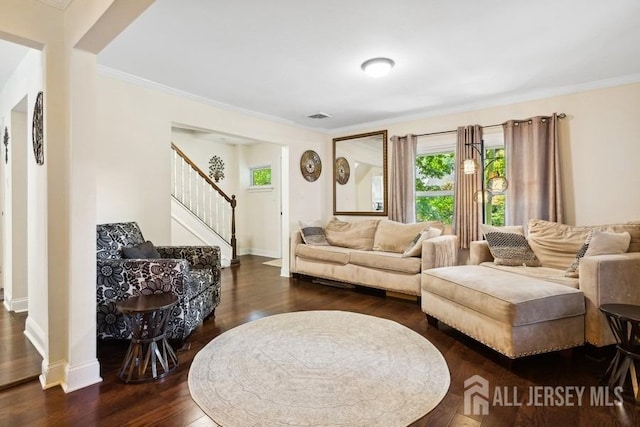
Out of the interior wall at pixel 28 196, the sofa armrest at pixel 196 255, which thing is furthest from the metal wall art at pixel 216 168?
the sofa armrest at pixel 196 255

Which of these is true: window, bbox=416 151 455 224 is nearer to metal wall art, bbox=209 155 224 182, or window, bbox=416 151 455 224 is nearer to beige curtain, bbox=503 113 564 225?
beige curtain, bbox=503 113 564 225

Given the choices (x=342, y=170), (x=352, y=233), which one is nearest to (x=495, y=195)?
(x=352, y=233)

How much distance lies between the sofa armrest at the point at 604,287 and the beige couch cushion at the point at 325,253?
A: 2.52 m

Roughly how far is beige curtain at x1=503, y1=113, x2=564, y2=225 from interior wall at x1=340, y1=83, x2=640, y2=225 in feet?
0.46

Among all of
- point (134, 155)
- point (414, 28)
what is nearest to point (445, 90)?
point (414, 28)

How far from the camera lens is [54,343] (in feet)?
6.40

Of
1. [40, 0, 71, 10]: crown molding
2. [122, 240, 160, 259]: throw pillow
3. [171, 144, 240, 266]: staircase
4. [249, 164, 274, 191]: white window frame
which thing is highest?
[40, 0, 71, 10]: crown molding

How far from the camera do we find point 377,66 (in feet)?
9.21

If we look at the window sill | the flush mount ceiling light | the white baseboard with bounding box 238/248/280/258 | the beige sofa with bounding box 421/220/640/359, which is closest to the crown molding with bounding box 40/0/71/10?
the flush mount ceiling light

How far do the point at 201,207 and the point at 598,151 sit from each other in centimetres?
583

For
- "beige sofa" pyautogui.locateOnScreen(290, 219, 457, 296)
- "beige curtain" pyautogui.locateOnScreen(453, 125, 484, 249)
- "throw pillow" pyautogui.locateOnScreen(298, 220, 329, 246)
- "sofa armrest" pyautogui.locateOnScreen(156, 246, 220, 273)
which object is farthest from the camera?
"throw pillow" pyautogui.locateOnScreen(298, 220, 329, 246)

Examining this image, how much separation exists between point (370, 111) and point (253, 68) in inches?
77.5

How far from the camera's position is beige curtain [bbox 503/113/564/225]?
11.4 feet

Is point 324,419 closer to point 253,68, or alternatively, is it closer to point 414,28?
point 414,28
